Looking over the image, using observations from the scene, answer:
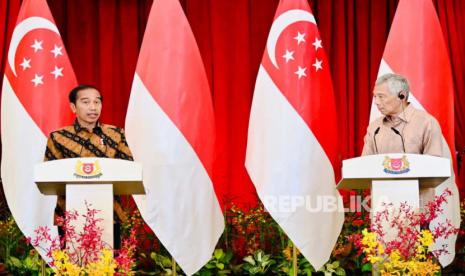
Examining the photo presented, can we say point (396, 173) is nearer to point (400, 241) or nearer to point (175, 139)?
point (400, 241)

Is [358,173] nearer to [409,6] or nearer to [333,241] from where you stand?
[333,241]

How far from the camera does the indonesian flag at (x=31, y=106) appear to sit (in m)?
4.92

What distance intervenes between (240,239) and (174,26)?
1.87 meters

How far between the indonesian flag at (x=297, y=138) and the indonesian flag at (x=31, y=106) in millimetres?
1235

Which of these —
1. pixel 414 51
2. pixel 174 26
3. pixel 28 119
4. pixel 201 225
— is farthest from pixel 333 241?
pixel 28 119

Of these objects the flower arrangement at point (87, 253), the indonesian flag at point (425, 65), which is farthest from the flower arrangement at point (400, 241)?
the indonesian flag at point (425, 65)

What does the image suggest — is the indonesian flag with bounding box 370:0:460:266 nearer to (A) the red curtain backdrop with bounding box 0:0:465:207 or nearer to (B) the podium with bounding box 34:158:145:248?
(A) the red curtain backdrop with bounding box 0:0:465:207

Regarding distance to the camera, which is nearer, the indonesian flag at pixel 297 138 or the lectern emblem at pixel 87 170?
the lectern emblem at pixel 87 170

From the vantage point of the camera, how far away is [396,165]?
11.3 feet

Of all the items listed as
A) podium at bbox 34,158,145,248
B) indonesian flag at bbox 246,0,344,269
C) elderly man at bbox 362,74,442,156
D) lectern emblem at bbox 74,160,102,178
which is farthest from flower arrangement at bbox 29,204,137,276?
indonesian flag at bbox 246,0,344,269

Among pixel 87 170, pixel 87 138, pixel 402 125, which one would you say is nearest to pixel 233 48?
pixel 87 138

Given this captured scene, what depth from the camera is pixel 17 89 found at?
5012 millimetres

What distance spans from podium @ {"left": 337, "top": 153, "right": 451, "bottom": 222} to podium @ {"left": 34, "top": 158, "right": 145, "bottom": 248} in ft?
3.24

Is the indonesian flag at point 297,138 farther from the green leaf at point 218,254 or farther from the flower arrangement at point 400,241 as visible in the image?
the flower arrangement at point 400,241
